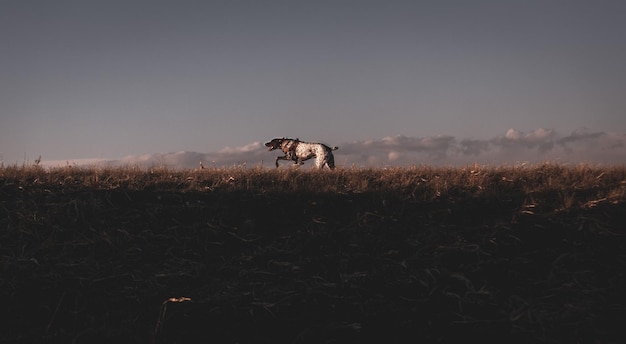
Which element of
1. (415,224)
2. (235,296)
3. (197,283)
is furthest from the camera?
(415,224)

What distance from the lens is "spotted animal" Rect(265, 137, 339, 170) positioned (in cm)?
1467

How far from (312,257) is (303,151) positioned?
27.6ft

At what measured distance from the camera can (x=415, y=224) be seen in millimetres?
8148

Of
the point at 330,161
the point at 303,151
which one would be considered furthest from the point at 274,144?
the point at 330,161

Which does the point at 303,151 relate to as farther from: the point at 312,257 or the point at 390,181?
the point at 312,257

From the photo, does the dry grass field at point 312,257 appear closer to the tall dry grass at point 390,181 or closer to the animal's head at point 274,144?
the tall dry grass at point 390,181

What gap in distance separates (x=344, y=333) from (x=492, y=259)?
2983 millimetres

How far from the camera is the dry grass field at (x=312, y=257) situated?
5695 millimetres

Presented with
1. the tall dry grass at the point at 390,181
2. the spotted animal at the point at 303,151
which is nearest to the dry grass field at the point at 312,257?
the tall dry grass at the point at 390,181

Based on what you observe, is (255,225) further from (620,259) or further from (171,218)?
(620,259)

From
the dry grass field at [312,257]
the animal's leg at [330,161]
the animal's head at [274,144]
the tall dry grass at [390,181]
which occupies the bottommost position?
the dry grass field at [312,257]

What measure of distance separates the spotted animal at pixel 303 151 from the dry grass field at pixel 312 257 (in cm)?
409

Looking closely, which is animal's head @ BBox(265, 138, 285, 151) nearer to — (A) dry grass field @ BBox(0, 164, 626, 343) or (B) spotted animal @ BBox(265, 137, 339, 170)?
(B) spotted animal @ BBox(265, 137, 339, 170)

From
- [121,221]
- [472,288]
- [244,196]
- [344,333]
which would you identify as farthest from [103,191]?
[472,288]
